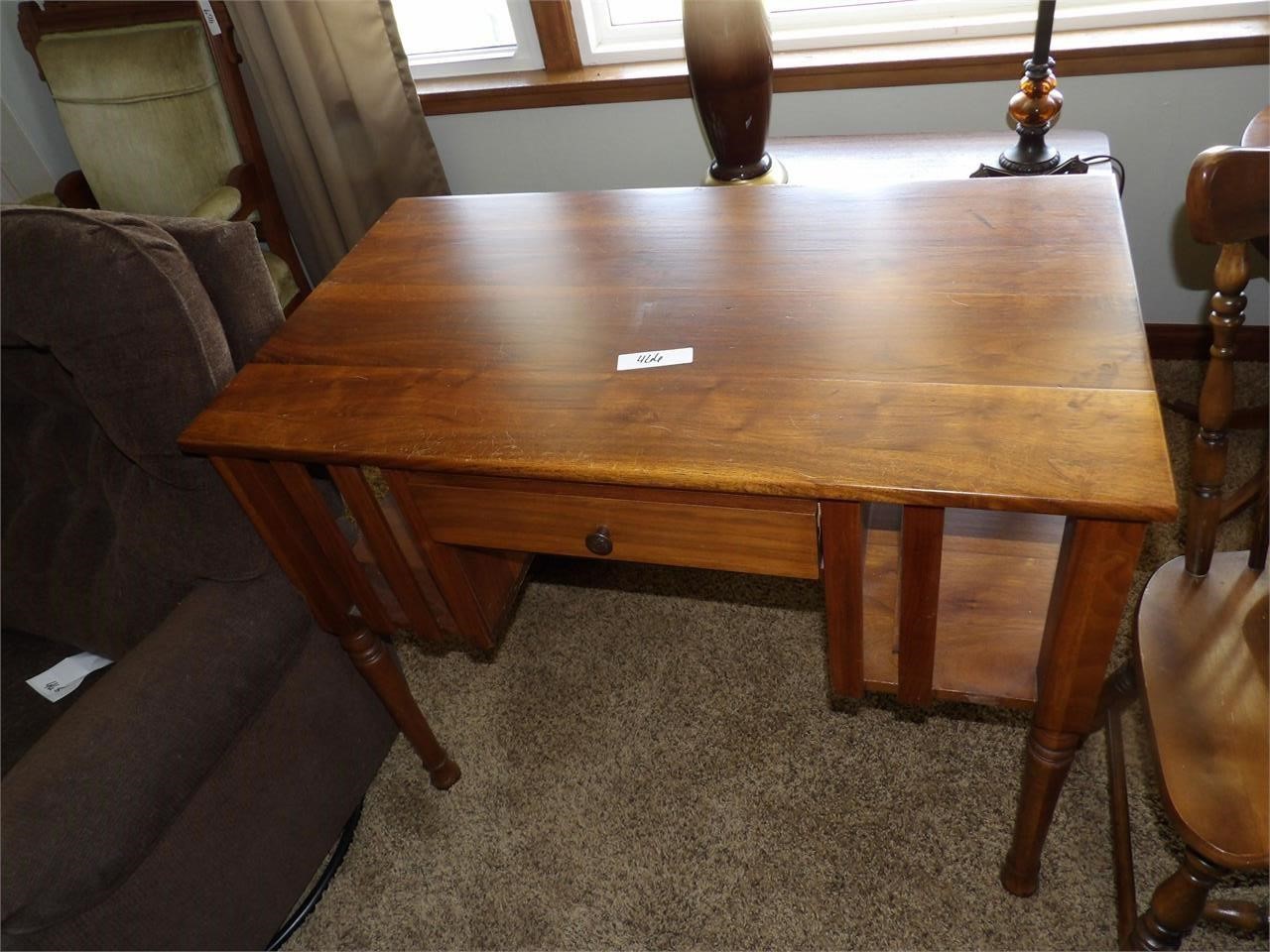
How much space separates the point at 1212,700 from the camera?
0.87 meters

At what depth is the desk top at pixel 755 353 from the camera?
2.52 feet

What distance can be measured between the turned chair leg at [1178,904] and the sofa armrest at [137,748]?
1.06 metres

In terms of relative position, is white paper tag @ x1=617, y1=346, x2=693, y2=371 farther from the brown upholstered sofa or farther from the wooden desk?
the brown upholstered sofa

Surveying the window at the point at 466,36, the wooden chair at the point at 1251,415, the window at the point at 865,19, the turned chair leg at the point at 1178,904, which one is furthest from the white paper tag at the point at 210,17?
Result: the turned chair leg at the point at 1178,904

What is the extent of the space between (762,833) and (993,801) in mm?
342

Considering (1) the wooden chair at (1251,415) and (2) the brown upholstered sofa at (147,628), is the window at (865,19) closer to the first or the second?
(1) the wooden chair at (1251,415)

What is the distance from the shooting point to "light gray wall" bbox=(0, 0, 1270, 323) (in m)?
1.67

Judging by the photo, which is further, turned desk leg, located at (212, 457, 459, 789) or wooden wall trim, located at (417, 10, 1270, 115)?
wooden wall trim, located at (417, 10, 1270, 115)

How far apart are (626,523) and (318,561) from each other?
453mm

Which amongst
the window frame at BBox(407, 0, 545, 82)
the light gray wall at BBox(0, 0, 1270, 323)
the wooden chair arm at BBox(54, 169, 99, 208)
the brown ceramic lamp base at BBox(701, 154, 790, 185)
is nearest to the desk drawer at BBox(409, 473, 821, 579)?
the brown ceramic lamp base at BBox(701, 154, 790, 185)

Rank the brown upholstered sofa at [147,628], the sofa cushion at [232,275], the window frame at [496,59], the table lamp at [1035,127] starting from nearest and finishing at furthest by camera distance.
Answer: the brown upholstered sofa at [147,628] → the sofa cushion at [232,275] → the table lamp at [1035,127] → the window frame at [496,59]

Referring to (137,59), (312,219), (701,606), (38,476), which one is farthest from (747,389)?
(137,59)

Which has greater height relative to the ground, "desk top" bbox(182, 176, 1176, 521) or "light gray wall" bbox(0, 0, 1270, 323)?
"desk top" bbox(182, 176, 1176, 521)

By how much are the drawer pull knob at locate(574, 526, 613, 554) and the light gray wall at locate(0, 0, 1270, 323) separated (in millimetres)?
1223
